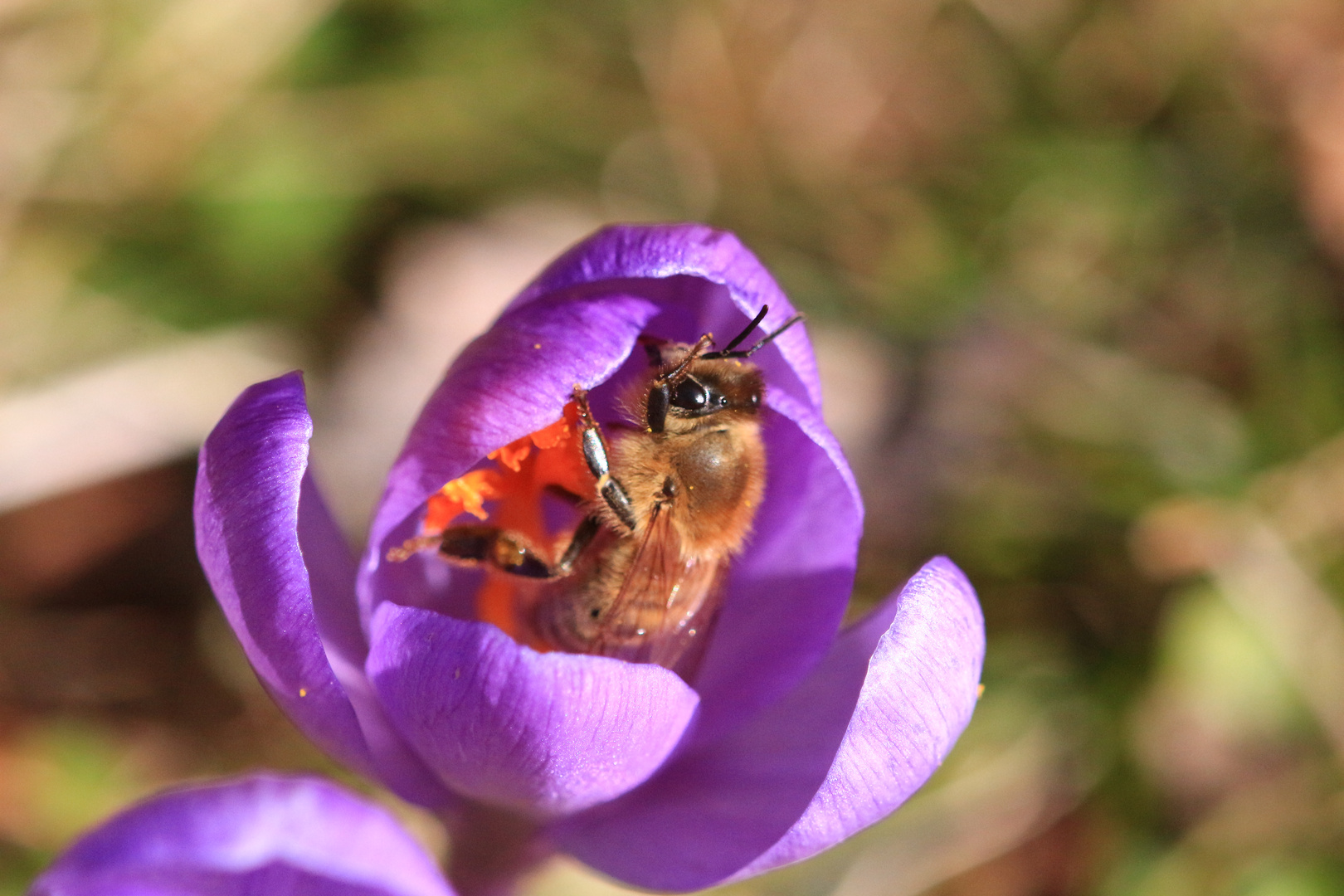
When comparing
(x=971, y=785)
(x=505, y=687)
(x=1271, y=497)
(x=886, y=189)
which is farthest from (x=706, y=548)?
(x=886, y=189)

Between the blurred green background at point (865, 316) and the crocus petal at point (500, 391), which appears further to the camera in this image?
the blurred green background at point (865, 316)

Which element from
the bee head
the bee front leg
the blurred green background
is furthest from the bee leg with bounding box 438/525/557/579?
the blurred green background

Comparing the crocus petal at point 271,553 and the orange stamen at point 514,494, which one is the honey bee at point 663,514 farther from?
the crocus petal at point 271,553

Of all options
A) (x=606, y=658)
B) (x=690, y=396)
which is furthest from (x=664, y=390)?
(x=606, y=658)

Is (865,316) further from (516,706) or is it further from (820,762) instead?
(516,706)

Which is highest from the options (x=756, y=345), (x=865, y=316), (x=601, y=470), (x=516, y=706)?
(x=756, y=345)

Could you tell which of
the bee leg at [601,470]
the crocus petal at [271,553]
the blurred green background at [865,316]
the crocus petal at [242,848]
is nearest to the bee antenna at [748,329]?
the bee leg at [601,470]

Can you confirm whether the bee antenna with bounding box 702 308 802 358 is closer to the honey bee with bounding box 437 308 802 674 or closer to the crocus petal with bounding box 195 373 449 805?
the honey bee with bounding box 437 308 802 674

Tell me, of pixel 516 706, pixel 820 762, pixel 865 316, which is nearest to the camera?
pixel 516 706
